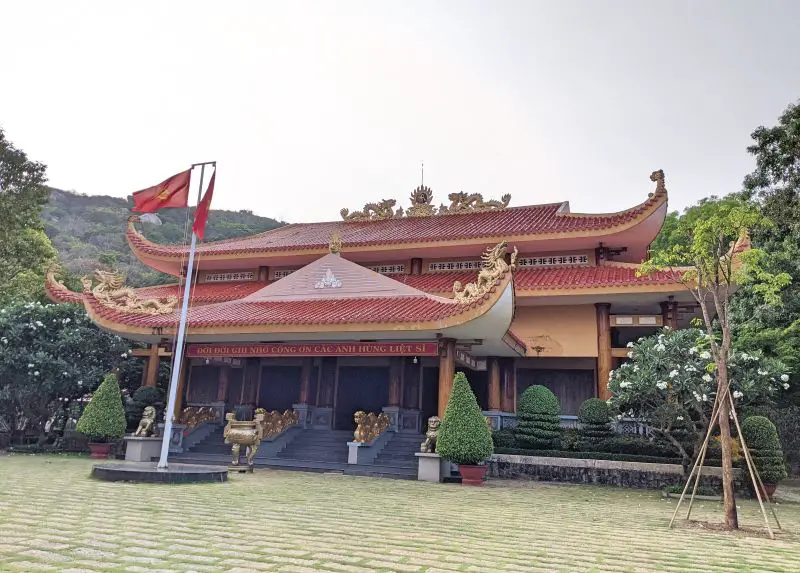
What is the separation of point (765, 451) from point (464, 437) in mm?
6354

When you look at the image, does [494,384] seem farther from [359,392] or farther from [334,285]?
[334,285]

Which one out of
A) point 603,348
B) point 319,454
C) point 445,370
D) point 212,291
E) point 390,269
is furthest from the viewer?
point 212,291

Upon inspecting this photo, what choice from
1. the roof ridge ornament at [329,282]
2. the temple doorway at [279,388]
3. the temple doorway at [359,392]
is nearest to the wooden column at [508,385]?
the temple doorway at [359,392]

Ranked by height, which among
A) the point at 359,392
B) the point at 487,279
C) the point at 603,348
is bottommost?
the point at 359,392

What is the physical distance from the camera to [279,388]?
760 inches

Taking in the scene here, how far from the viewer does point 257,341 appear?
15922mm

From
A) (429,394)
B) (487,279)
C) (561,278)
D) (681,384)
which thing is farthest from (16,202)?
(681,384)

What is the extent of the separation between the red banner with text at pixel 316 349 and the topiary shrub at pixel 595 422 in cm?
413

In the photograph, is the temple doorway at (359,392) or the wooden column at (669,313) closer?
the wooden column at (669,313)

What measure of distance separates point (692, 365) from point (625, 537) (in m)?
6.82

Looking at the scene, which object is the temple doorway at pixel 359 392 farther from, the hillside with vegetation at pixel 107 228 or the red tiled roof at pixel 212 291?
the hillside with vegetation at pixel 107 228

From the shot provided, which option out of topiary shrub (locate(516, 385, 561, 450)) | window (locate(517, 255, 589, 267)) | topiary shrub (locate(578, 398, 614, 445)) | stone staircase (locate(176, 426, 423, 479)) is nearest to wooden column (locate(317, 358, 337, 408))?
stone staircase (locate(176, 426, 423, 479))

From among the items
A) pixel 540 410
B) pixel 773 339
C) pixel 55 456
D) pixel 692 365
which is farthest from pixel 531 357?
pixel 55 456

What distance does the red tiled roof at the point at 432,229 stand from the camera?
718 inches
